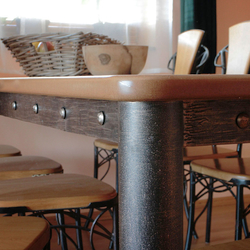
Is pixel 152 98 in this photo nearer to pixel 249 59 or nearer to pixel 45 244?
pixel 45 244

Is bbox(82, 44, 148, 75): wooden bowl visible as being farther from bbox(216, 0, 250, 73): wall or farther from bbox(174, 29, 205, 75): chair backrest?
bbox(216, 0, 250, 73): wall

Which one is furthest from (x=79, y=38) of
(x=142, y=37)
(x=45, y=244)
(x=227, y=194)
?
(x=227, y=194)

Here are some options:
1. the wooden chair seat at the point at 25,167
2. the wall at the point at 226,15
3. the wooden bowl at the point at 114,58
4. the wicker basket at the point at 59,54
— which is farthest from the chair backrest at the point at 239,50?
the wall at the point at 226,15

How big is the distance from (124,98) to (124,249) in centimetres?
22

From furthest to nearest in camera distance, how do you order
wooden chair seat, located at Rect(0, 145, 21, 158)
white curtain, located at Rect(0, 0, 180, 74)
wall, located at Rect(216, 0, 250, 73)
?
wall, located at Rect(216, 0, 250, 73) → white curtain, located at Rect(0, 0, 180, 74) → wooden chair seat, located at Rect(0, 145, 21, 158)

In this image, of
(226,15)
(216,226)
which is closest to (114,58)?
(216,226)

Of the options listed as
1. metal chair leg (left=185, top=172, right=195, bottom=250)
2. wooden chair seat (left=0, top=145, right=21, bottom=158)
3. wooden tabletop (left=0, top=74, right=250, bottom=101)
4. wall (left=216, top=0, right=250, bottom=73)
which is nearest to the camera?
wooden tabletop (left=0, top=74, right=250, bottom=101)

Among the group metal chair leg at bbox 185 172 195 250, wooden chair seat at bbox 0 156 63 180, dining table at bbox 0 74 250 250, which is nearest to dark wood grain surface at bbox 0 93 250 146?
dining table at bbox 0 74 250 250

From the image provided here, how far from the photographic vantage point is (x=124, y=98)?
52 cm

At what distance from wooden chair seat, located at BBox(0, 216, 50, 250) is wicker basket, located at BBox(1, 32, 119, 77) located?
0.73 metres

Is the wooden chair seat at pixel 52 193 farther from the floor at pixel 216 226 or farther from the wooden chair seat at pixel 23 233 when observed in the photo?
the floor at pixel 216 226

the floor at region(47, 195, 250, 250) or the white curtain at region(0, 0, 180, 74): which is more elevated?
the white curtain at region(0, 0, 180, 74)

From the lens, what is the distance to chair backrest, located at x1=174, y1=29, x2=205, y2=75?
168 centimetres

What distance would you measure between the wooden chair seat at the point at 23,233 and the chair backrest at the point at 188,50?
1.13 meters
